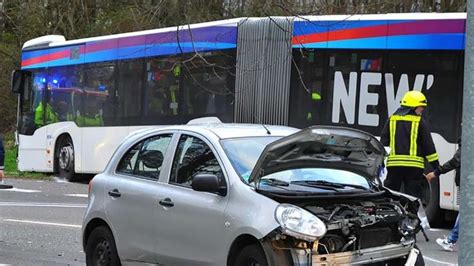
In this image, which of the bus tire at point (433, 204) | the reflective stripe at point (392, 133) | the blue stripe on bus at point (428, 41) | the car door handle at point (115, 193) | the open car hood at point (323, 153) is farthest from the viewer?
the bus tire at point (433, 204)

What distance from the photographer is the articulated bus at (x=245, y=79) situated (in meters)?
10.8

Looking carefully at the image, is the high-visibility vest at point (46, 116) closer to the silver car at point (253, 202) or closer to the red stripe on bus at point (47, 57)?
the red stripe on bus at point (47, 57)

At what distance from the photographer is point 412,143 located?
330 inches

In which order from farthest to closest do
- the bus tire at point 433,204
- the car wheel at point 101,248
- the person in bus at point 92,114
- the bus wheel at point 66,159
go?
the bus wheel at point 66,159
the person in bus at point 92,114
the bus tire at point 433,204
the car wheel at point 101,248

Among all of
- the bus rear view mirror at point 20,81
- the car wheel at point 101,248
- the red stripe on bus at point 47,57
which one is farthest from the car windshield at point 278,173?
the bus rear view mirror at point 20,81

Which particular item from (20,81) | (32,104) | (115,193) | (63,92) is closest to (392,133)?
(115,193)

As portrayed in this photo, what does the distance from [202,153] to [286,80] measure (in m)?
6.73

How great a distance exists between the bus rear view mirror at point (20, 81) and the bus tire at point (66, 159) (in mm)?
2174

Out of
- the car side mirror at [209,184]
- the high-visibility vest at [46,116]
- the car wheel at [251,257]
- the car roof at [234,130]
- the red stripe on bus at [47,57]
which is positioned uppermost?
the red stripe on bus at [47,57]

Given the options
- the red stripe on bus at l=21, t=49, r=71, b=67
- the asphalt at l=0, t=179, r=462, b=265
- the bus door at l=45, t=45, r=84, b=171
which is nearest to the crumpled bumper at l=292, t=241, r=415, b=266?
the asphalt at l=0, t=179, r=462, b=265

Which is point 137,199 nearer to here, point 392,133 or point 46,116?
point 392,133

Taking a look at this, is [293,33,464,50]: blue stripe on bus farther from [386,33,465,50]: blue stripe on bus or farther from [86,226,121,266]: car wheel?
[86,226,121,266]: car wheel

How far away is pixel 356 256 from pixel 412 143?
3342 mm

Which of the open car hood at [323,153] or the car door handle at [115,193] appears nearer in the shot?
the open car hood at [323,153]
